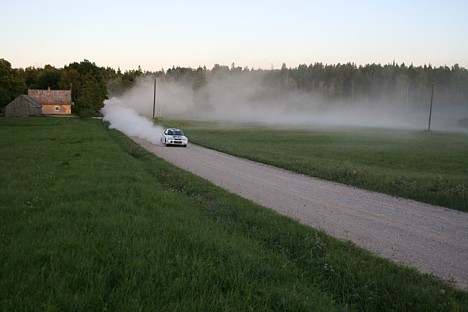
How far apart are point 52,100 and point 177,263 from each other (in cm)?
11586

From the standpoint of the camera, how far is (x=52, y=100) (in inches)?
4294

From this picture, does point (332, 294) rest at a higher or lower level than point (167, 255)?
lower

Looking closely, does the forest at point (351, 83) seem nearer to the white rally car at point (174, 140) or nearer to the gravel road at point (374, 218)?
the white rally car at point (174, 140)

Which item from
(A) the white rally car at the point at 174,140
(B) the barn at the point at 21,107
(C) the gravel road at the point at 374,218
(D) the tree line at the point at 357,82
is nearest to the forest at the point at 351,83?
(D) the tree line at the point at 357,82

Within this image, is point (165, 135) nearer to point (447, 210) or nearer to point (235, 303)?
point (447, 210)

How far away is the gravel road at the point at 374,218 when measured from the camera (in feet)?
27.6

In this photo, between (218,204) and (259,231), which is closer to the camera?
(259,231)

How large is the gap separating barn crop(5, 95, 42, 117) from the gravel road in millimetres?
90879

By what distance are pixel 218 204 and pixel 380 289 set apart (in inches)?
245

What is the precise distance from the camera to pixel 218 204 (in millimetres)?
11812

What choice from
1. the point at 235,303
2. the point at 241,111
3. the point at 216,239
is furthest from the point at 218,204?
the point at 241,111

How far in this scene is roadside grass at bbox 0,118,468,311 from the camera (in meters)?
4.79

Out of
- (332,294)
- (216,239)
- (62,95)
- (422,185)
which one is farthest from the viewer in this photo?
(62,95)

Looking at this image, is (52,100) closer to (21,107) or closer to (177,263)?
(21,107)
